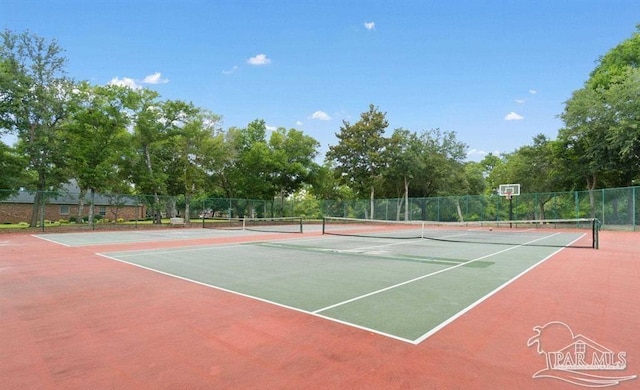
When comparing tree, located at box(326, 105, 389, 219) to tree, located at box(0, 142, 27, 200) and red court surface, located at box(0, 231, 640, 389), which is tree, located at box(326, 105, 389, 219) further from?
red court surface, located at box(0, 231, 640, 389)

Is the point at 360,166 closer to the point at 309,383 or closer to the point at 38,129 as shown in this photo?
the point at 38,129

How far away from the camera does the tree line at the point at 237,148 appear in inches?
1048

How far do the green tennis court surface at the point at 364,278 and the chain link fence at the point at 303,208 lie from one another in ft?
67.4

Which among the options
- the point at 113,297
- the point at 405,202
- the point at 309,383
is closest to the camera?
the point at 309,383

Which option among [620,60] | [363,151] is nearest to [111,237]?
[363,151]

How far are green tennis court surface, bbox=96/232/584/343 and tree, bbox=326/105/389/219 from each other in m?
28.6

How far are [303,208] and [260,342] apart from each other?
149 feet

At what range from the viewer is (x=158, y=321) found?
16.0 feet

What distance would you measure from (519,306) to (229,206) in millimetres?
33963

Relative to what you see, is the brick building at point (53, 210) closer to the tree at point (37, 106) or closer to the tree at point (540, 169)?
the tree at point (37, 106)

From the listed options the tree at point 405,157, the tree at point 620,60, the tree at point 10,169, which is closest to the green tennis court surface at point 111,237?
the tree at point 10,169

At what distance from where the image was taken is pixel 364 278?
25.1 feet

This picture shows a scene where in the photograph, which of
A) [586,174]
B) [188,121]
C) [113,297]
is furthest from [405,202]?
[113,297]

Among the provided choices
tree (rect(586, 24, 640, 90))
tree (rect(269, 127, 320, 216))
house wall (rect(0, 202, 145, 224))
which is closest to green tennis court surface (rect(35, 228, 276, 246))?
house wall (rect(0, 202, 145, 224))
